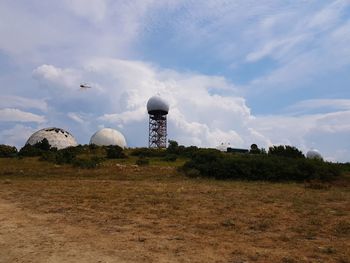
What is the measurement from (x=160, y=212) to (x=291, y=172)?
1508cm

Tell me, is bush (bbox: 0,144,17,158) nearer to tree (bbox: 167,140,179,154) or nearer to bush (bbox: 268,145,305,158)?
tree (bbox: 167,140,179,154)

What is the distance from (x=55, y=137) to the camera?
57.6 meters

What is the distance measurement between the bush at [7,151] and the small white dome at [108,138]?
16.8m

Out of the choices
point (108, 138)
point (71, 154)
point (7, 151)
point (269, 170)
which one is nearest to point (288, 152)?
point (269, 170)

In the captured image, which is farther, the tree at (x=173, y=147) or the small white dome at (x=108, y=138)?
the small white dome at (x=108, y=138)

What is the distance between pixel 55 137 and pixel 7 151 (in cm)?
1367

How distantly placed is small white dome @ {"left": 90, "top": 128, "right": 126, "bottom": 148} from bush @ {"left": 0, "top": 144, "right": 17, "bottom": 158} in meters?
16.8

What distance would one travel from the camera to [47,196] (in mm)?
16859

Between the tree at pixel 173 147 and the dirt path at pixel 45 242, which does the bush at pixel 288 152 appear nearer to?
the tree at pixel 173 147

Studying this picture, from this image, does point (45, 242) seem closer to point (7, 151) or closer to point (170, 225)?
point (170, 225)

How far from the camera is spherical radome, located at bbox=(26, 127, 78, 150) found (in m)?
56.7

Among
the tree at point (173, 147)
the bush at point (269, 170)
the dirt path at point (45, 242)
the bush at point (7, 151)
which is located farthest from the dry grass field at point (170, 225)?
the tree at point (173, 147)

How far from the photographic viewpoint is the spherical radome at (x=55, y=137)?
2233 inches

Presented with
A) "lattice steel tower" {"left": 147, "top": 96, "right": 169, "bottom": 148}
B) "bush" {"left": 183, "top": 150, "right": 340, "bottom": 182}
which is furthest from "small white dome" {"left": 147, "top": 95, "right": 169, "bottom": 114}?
"bush" {"left": 183, "top": 150, "right": 340, "bottom": 182}
